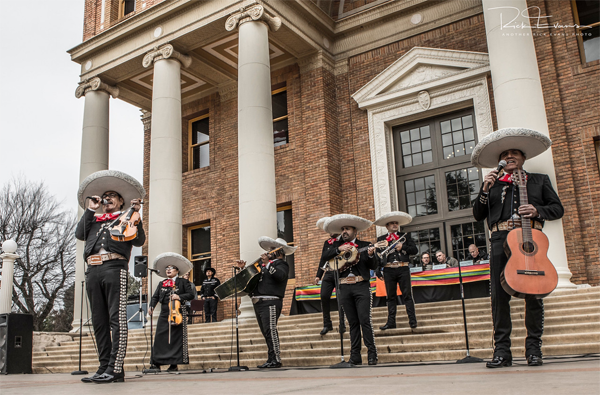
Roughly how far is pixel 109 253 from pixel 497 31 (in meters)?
9.58

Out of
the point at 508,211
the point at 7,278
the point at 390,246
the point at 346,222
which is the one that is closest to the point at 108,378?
the point at 346,222

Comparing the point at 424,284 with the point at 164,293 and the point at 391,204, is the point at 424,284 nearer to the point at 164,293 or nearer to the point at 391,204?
the point at 391,204

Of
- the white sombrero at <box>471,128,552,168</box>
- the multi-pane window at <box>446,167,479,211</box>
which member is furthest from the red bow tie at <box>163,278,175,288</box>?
the multi-pane window at <box>446,167,479,211</box>

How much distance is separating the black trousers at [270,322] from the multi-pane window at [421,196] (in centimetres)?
855

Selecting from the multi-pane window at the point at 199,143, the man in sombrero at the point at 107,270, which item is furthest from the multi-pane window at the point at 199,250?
the man in sombrero at the point at 107,270

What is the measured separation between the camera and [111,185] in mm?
6629

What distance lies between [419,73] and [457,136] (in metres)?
2.16

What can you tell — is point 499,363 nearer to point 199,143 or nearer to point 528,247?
point 528,247

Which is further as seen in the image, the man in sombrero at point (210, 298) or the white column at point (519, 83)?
the man in sombrero at point (210, 298)

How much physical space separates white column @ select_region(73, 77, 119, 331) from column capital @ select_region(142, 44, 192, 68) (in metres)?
2.50

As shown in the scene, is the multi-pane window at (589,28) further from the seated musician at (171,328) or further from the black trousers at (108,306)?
the black trousers at (108,306)

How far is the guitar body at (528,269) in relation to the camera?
17.3ft

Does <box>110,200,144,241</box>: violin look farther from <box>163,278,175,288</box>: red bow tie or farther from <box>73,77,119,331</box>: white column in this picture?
<box>73,77,119,331</box>: white column

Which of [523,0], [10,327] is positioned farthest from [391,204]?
[10,327]
